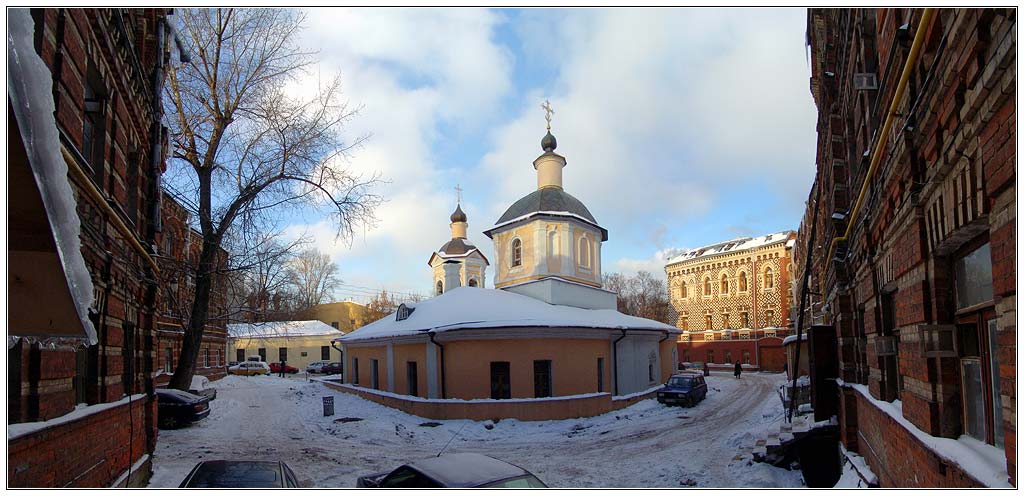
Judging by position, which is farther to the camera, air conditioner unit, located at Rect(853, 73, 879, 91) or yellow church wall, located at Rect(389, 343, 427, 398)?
yellow church wall, located at Rect(389, 343, 427, 398)

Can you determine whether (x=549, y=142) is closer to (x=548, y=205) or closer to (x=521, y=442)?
(x=548, y=205)

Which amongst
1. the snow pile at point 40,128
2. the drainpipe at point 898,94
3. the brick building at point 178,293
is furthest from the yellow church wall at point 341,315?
the snow pile at point 40,128

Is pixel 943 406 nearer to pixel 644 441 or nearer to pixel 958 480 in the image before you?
pixel 958 480

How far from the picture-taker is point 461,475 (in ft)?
21.2

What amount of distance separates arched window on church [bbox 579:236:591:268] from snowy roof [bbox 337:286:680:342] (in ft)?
7.72

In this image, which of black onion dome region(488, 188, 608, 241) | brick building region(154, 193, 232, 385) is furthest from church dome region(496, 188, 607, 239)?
brick building region(154, 193, 232, 385)

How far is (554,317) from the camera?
2152 centimetres

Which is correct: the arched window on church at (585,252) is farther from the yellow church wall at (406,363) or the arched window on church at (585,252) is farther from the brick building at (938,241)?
the brick building at (938,241)

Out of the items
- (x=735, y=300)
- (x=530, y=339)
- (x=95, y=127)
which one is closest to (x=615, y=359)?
(x=530, y=339)

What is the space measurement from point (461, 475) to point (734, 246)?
45167 millimetres

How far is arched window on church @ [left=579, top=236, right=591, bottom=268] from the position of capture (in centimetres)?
2801

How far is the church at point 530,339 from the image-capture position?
2002 centimetres

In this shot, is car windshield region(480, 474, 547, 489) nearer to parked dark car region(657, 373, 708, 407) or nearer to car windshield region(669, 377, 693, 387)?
parked dark car region(657, 373, 708, 407)

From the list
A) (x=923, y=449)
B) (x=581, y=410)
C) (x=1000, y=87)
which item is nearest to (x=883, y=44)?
(x=1000, y=87)
